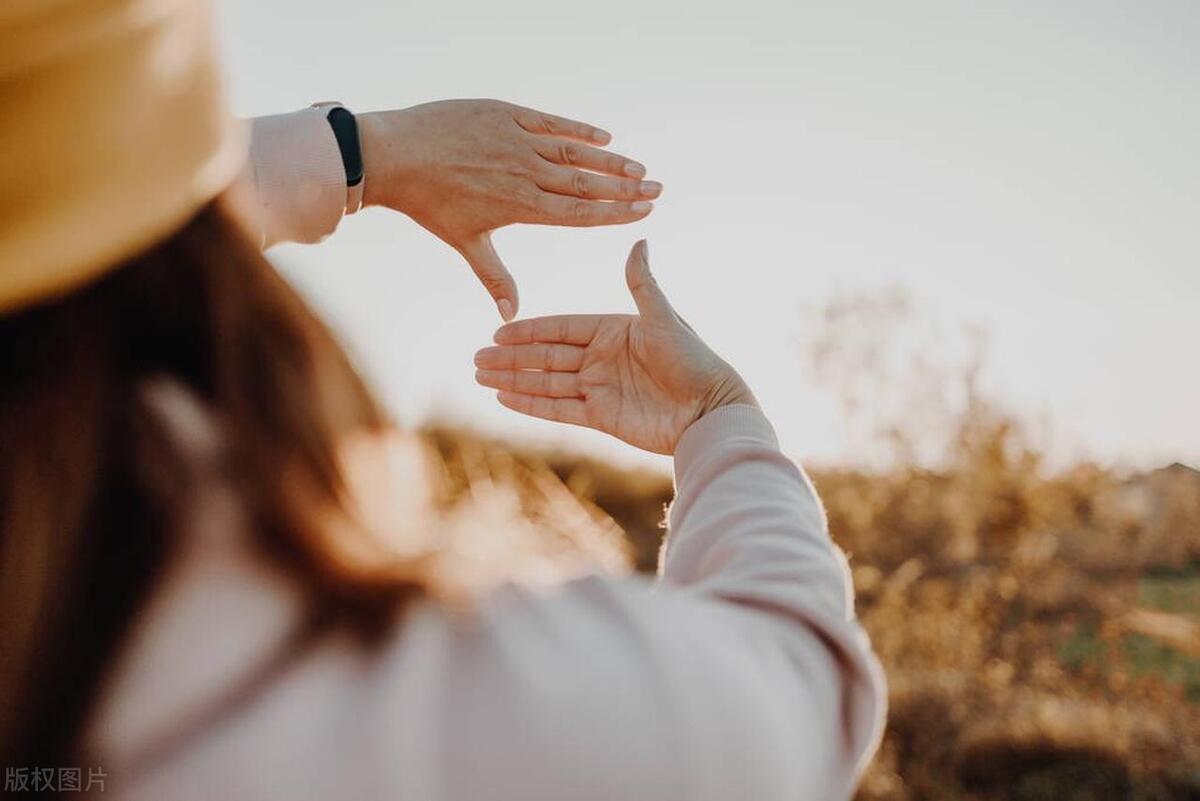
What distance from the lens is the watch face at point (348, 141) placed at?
1715 mm

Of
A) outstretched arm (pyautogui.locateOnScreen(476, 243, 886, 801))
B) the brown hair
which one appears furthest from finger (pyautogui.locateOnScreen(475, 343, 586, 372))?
the brown hair

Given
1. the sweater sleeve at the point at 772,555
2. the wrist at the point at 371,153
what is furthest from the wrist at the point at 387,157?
the sweater sleeve at the point at 772,555

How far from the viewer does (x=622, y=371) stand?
1.48 metres

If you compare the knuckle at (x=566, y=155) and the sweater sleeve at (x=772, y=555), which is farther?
the knuckle at (x=566, y=155)

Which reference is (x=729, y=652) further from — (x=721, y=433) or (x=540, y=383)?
(x=540, y=383)

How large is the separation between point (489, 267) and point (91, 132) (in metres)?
1.37

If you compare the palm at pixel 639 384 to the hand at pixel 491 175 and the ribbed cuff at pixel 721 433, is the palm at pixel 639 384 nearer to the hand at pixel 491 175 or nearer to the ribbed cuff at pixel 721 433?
the ribbed cuff at pixel 721 433

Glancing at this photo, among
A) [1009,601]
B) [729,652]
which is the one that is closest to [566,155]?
[729,652]

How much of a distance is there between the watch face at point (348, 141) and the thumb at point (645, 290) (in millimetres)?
529

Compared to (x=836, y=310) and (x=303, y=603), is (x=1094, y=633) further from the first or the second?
(x=303, y=603)

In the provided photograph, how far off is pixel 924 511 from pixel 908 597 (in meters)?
0.91

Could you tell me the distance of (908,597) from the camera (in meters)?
6.38

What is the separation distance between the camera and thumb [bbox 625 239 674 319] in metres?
1.39

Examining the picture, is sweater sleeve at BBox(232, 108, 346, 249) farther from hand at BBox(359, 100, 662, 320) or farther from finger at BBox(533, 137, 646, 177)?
finger at BBox(533, 137, 646, 177)
